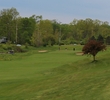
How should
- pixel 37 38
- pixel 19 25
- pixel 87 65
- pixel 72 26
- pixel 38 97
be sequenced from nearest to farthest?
pixel 38 97 < pixel 87 65 < pixel 37 38 < pixel 19 25 < pixel 72 26

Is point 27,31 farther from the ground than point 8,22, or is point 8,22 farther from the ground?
point 8,22

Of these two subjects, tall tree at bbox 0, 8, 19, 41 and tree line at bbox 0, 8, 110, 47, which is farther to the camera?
tall tree at bbox 0, 8, 19, 41

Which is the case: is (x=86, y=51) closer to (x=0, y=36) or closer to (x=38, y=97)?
(x=38, y=97)

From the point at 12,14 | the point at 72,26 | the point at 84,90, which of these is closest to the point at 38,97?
the point at 84,90

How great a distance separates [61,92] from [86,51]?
17.0 m

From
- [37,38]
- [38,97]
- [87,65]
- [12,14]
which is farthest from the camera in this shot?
[12,14]

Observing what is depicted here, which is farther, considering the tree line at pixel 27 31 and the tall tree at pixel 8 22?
the tall tree at pixel 8 22

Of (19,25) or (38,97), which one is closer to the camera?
(38,97)

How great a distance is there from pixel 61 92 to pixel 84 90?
3.77 feet

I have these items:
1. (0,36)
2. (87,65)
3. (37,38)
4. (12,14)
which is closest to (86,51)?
(87,65)

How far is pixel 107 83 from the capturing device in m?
13.4

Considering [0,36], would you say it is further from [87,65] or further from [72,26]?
[87,65]

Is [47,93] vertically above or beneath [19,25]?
beneath

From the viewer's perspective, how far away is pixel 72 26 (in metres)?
143
